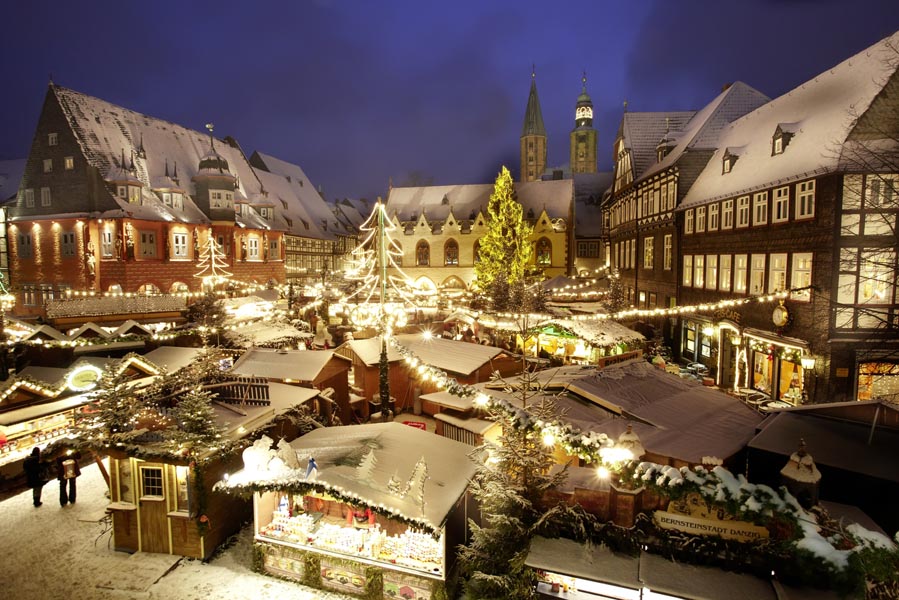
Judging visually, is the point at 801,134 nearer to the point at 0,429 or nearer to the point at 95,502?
the point at 95,502

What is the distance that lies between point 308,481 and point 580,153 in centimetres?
9882

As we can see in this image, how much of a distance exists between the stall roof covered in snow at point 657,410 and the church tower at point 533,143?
8176 centimetres

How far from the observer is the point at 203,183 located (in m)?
41.5

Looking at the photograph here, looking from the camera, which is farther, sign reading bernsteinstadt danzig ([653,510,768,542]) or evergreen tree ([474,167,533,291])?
evergreen tree ([474,167,533,291])

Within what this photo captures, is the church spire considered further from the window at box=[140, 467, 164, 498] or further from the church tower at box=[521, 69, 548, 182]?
the window at box=[140, 467, 164, 498]

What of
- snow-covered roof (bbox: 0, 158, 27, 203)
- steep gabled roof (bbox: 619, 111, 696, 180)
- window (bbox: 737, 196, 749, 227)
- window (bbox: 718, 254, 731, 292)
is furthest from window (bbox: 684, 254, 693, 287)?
snow-covered roof (bbox: 0, 158, 27, 203)

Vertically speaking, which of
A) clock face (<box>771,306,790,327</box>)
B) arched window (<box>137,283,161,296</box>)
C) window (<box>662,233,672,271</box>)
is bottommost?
clock face (<box>771,306,790,327</box>)

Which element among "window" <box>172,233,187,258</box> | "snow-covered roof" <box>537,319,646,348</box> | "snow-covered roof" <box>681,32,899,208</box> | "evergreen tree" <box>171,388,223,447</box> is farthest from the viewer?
"window" <box>172,233,187,258</box>

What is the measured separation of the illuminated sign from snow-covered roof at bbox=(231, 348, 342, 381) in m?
4.18

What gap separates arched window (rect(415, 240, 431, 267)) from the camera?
51406mm

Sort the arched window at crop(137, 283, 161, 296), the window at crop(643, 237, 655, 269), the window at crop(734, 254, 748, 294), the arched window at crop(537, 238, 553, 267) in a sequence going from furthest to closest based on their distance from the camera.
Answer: the arched window at crop(537, 238, 553, 267) < the arched window at crop(137, 283, 161, 296) < the window at crop(643, 237, 655, 269) < the window at crop(734, 254, 748, 294)

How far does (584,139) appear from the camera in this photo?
96250 mm

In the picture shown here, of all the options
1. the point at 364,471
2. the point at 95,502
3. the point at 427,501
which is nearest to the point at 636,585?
the point at 427,501

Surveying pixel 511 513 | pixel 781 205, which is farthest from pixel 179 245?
pixel 781 205
